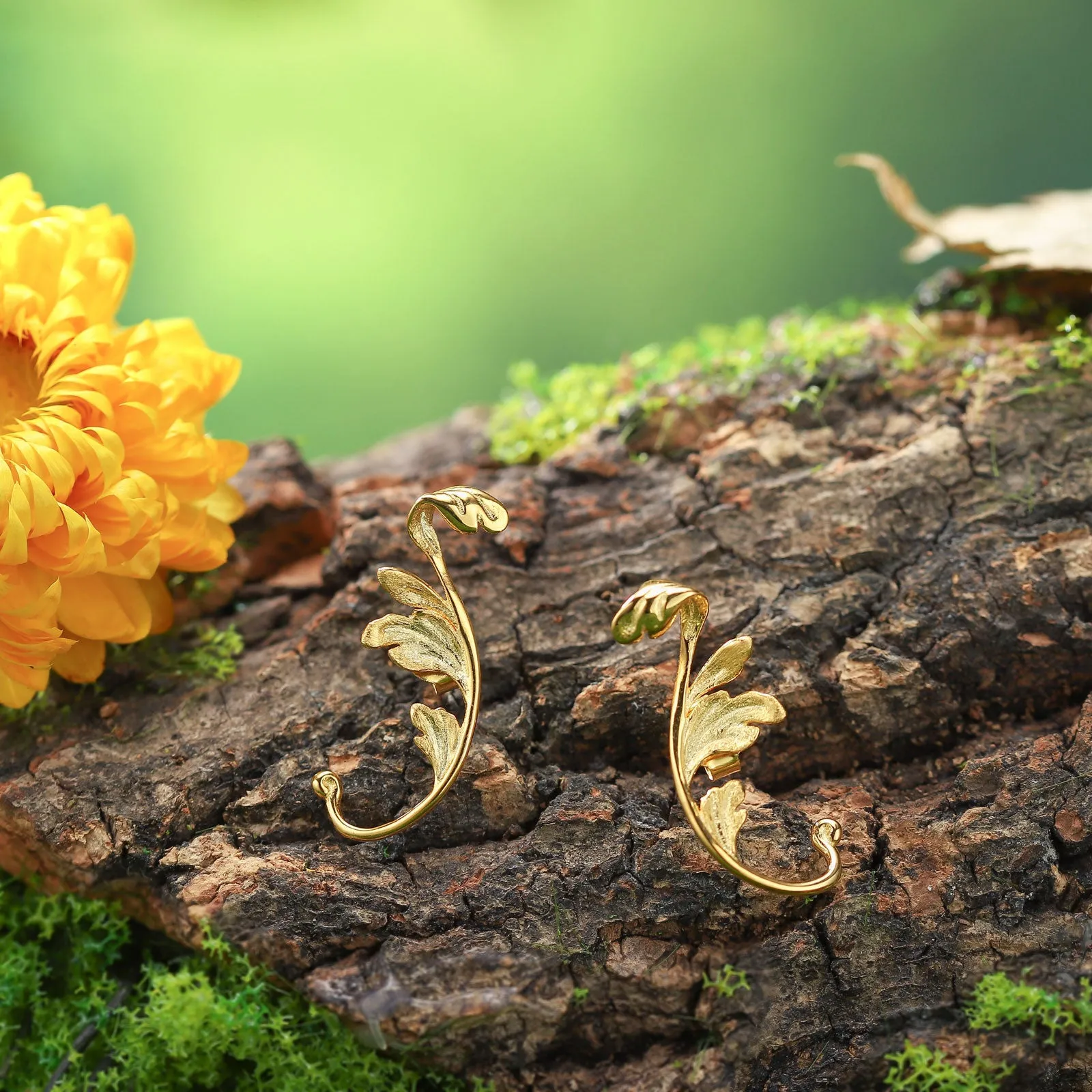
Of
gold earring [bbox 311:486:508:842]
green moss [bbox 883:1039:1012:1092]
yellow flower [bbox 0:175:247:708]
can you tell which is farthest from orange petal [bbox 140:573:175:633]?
green moss [bbox 883:1039:1012:1092]

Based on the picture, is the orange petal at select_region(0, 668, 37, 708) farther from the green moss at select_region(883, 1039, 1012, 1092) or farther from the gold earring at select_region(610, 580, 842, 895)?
the green moss at select_region(883, 1039, 1012, 1092)

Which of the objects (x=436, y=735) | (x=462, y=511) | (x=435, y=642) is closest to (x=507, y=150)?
(x=462, y=511)

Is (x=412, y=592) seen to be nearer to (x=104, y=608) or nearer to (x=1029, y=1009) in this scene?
(x=104, y=608)

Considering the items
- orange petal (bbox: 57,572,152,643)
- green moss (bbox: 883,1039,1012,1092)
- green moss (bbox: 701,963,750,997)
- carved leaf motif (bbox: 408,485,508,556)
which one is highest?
carved leaf motif (bbox: 408,485,508,556)

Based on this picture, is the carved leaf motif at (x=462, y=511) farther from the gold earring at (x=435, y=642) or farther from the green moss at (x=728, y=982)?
the green moss at (x=728, y=982)

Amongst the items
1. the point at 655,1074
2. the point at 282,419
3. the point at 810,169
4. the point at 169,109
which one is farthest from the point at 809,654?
the point at 169,109

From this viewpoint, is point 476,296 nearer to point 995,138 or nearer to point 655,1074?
point 995,138

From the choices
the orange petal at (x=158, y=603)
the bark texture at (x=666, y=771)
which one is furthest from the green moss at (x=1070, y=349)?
the orange petal at (x=158, y=603)
